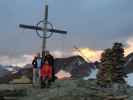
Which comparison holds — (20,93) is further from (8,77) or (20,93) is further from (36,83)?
(8,77)

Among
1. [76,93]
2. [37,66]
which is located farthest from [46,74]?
[76,93]

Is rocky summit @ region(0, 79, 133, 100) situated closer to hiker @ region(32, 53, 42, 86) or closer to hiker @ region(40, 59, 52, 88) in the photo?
hiker @ region(40, 59, 52, 88)

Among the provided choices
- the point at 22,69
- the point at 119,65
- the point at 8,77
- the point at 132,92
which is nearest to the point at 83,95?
the point at 132,92

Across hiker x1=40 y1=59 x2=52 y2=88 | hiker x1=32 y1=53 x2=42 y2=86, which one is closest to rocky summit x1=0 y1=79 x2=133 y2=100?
hiker x1=40 y1=59 x2=52 y2=88

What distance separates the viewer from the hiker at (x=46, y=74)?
34.4 m

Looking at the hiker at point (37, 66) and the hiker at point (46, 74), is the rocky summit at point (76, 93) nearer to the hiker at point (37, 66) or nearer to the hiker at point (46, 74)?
the hiker at point (46, 74)

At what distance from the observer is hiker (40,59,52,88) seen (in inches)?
1356

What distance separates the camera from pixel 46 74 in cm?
3469

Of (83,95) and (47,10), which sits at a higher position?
(47,10)

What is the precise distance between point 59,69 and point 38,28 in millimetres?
10394

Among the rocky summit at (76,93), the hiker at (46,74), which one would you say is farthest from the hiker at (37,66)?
the rocky summit at (76,93)

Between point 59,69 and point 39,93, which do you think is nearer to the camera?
point 39,93

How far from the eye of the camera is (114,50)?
4259 cm

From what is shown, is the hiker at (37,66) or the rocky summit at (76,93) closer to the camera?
the rocky summit at (76,93)
